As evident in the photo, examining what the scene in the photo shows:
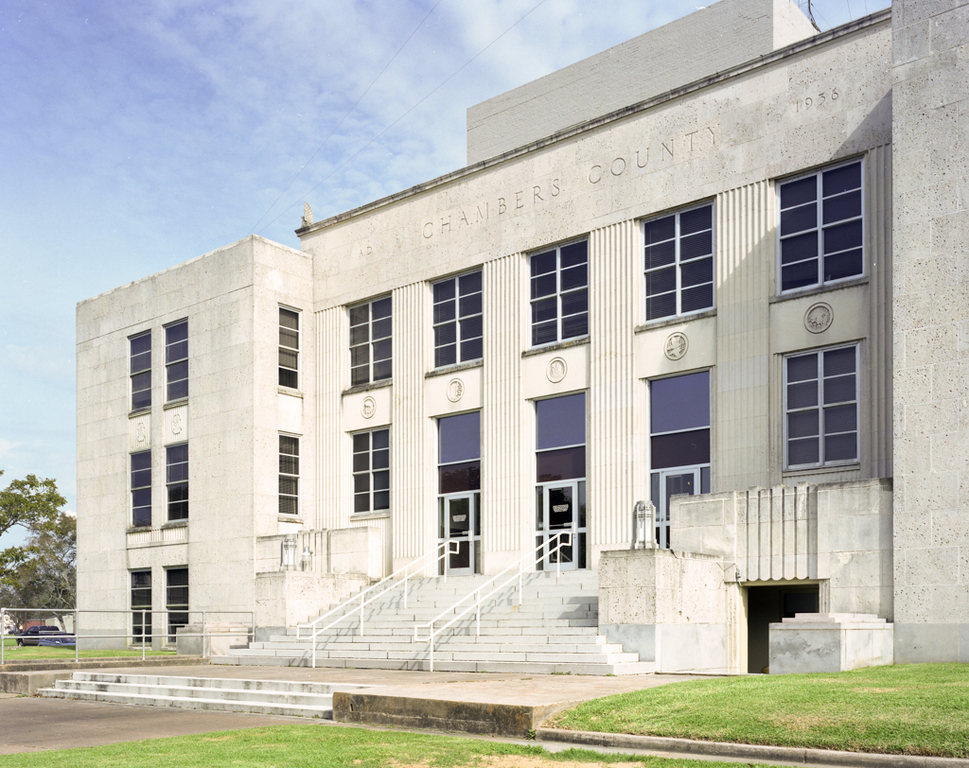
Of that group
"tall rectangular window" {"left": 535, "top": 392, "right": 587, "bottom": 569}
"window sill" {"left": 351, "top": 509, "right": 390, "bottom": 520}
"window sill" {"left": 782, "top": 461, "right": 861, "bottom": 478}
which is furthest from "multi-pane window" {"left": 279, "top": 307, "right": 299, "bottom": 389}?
"window sill" {"left": 782, "top": 461, "right": 861, "bottom": 478}

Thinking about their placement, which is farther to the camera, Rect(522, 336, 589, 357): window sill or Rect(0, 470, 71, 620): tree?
Rect(0, 470, 71, 620): tree

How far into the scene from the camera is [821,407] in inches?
936

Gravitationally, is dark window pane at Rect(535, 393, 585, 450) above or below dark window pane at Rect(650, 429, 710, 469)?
above

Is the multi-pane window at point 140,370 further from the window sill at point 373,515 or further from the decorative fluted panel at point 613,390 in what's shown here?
the decorative fluted panel at point 613,390

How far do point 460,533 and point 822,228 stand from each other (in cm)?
1355

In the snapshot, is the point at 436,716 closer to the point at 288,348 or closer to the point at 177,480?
the point at 288,348

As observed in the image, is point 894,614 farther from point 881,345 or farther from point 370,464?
point 370,464

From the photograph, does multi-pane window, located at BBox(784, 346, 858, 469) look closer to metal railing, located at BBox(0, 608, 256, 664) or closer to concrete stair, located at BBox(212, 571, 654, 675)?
concrete stair, located at BBox(212, 571, 654, 675)

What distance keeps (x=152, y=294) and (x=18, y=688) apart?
66.8ft

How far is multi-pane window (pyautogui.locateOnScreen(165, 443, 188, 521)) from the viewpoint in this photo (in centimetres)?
3675

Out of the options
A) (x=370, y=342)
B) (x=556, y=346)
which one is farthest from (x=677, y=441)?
(x=370, y=342)

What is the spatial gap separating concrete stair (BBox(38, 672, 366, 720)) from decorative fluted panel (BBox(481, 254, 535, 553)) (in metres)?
11.8

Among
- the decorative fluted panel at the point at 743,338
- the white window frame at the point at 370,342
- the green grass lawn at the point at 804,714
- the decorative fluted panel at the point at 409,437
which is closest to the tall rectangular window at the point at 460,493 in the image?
the decorative fluted panel at the point at 409,437

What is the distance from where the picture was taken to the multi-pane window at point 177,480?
121 feet
